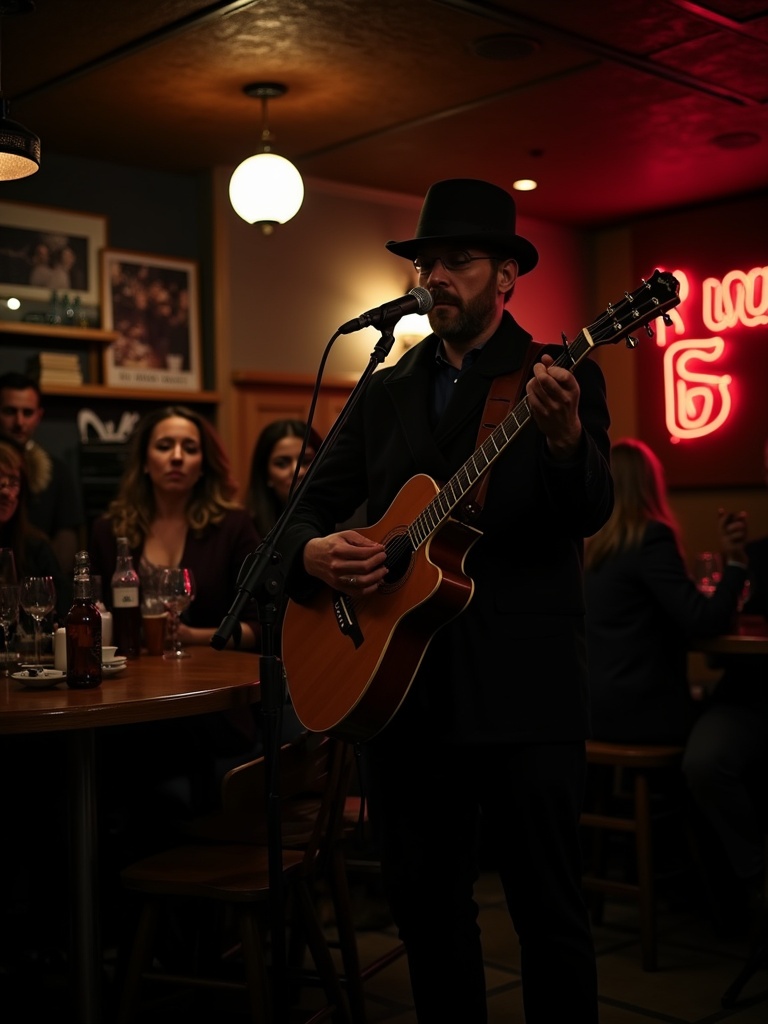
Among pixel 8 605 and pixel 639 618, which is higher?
pixel 8 605

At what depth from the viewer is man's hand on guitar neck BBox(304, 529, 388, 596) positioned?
7.36 ft

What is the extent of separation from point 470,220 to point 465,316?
7.0 inches

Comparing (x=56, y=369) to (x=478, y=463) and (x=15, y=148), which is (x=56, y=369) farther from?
(x=478, y=463)

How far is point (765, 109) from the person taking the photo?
541 centimetres

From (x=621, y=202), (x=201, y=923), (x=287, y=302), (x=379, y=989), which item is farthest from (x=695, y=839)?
(x=621, y=202)

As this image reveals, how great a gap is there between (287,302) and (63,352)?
47.9 inches

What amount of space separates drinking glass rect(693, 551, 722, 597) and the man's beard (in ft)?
6.97

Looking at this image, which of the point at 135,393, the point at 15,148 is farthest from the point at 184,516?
the point at 135,393

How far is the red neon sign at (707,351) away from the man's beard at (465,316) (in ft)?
15.5

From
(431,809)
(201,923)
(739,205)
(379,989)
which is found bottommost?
(379,989)

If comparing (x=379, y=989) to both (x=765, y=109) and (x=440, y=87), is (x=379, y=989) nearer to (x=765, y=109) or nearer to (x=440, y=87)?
(x=440, y=87)

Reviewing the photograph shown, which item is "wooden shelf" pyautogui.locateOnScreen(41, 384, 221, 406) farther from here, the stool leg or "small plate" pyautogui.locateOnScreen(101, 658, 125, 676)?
the stool leg

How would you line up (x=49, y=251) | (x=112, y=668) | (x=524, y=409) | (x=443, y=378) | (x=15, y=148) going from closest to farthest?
(x=524, y=409)
(x=443, y=378)
(x=112, y=668)
(x=15, y=148)
(x=49, y=251)

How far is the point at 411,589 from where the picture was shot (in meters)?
2.20
